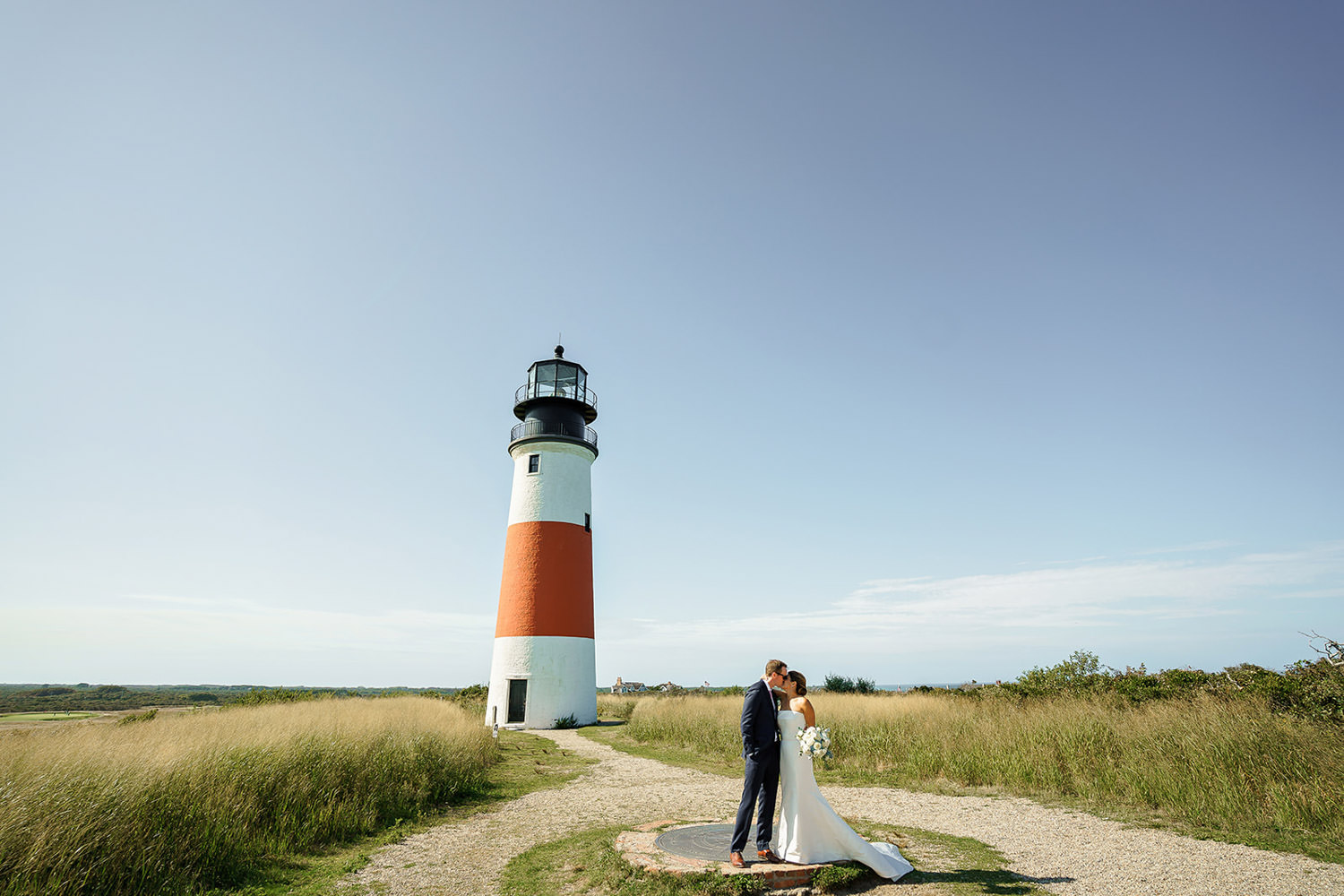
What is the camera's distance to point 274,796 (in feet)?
27.0

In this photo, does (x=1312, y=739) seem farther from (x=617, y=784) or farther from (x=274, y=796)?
(x=274, y=796)

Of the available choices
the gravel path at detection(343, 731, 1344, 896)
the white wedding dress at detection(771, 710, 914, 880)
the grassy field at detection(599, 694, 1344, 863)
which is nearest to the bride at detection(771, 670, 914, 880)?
the white wedding dress at detection(771, 710, 914, 880)

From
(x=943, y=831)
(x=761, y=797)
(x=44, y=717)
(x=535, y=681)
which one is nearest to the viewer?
(x=761, y=797)

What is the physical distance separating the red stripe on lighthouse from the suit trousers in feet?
57.7

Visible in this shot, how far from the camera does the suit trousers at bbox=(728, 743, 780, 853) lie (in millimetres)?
6566

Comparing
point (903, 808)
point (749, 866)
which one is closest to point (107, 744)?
point (749, 866)

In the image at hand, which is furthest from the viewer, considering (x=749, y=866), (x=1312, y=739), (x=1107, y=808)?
(x=1107, y=808)

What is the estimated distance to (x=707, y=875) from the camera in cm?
602

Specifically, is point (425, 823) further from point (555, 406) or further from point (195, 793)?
point (555, 406)

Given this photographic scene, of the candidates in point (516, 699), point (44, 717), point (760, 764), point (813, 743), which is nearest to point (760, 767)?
point (760, 764)

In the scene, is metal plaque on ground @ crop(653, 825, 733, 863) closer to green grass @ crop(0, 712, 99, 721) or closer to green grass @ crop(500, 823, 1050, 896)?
green grass @ crop(500, 823, 1050, 896)

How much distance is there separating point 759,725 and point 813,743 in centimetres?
55

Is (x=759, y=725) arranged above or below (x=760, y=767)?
above

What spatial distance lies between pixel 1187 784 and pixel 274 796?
12450 millimetres
